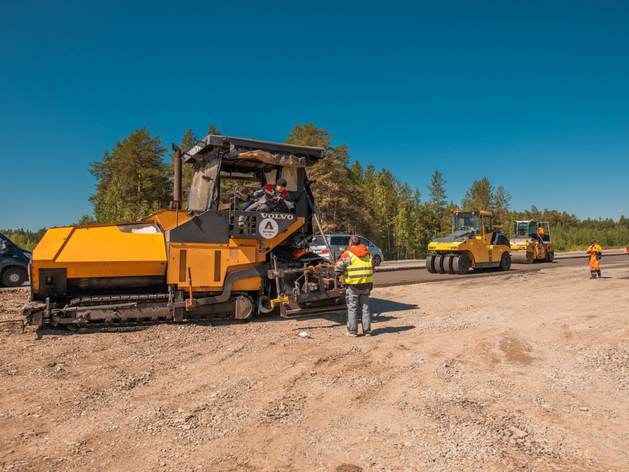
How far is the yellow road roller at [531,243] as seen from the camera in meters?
23.8

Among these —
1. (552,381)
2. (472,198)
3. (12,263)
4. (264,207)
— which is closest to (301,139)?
(12,263)

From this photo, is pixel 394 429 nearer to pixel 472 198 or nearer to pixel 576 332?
pixel 576 332

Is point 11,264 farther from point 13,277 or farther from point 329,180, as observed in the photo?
point 329,180

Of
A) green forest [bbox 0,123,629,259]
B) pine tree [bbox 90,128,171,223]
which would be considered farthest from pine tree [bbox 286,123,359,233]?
pine tree [bbox 90,128,171,223]

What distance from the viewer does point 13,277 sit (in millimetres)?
13094

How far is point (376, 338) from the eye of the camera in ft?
21.4

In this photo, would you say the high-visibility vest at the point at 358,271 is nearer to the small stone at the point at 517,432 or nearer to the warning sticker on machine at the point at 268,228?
the warning sticker on machine at the point at 268,228

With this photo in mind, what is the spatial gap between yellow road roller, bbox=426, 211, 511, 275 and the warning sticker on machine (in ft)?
39.4

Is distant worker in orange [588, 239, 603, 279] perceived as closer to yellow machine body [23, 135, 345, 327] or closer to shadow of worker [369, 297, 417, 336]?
shadow of worker [369, 297, 417, 336]

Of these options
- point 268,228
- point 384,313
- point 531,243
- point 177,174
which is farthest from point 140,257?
point 531,243

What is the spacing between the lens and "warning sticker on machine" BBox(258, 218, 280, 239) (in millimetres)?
7152

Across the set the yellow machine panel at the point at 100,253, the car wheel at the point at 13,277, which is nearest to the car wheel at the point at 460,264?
the yellow machine panel at the point at 100,253

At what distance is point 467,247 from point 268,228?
12.7 m

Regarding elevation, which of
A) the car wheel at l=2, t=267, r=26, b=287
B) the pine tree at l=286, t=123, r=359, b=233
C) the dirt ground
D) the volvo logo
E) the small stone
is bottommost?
the small stone
